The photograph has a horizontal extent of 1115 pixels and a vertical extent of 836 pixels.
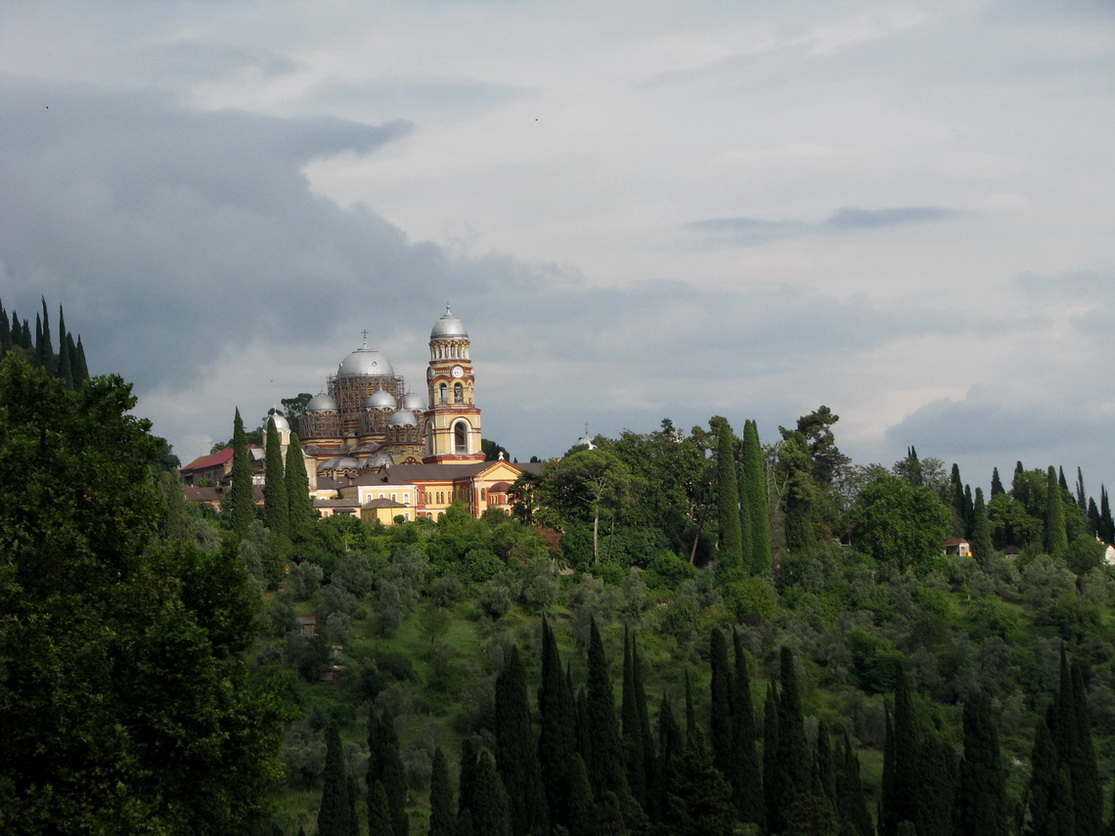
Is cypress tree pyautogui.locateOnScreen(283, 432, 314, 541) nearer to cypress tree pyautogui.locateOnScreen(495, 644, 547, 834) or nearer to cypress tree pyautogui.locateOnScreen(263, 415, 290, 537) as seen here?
cypress tree pyautogui.locateOnScreen(263, 415, 290, 537)

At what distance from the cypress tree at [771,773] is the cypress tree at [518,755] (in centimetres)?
664

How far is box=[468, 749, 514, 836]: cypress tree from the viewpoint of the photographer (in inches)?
1688

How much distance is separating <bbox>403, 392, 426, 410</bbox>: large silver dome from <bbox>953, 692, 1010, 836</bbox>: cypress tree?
67.0 m

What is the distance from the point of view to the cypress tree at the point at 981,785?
48250 mm

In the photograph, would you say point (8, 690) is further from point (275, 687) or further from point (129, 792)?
point (275, 687)

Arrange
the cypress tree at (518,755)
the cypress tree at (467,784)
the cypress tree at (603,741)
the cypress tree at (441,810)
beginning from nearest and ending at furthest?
the cypress tree at (441,810) → the cypress tree at (467,784) → the cypress tree at (518,755) → the cypress tree at (603,741)

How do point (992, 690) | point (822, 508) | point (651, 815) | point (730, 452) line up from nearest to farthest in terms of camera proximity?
1. point (651, 815)
2. point (992, 690)
3. point (730, 452)
4. point (822, 508)

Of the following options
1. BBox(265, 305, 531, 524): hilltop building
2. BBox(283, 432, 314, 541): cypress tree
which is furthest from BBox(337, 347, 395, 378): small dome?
BBox(283, 432, 314, 541): cypress tree

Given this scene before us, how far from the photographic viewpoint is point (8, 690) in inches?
971

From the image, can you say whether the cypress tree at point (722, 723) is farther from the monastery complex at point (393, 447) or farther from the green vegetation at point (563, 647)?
the monastery complex at point (393, 447)

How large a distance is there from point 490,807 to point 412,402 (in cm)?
7091

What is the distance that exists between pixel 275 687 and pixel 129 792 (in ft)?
9.52

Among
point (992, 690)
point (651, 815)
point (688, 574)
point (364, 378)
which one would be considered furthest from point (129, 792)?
point (364, 378)

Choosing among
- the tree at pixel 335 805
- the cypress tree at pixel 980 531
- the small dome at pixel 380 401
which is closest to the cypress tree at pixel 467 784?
the tree at pixel 335 805
